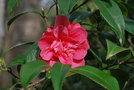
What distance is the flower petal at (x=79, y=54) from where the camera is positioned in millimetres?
1127

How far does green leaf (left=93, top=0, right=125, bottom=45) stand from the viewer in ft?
3.50

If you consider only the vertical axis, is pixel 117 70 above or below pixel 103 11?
below

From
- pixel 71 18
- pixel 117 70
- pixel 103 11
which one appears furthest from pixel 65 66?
pixel 71 18

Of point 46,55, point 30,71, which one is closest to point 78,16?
point 46,55

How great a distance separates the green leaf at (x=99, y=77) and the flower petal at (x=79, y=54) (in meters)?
0.09

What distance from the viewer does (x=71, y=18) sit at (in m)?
1.40

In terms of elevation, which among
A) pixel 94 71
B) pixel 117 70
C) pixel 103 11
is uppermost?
pixel 103 11

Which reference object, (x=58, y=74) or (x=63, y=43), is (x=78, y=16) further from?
(x=58, y=74)

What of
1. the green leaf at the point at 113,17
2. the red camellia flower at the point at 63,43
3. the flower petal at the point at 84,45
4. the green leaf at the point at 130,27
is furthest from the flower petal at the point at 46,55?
the green leaf at the point at 130,27

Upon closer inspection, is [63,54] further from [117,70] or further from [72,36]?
[117,70]

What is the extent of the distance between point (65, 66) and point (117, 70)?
0.34 meters

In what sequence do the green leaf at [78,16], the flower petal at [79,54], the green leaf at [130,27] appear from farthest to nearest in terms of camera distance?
the green leaf at [78,16], the green leaf at [130,27], the flower petal at [79,54]

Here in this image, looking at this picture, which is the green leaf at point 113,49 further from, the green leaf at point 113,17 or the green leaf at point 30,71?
the green leaf at point 30,71

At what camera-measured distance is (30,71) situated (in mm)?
999
